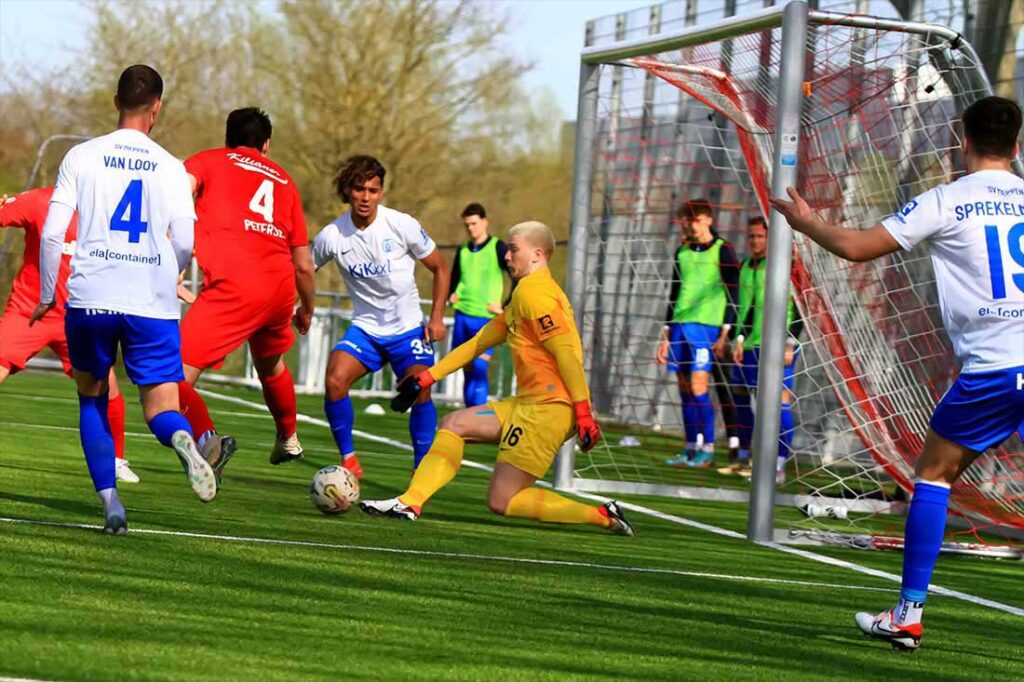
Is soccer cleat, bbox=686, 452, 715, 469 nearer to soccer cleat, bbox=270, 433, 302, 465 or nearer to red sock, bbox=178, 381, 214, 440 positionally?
Result: soccer cleat, bbox=270, 433, 302, 465

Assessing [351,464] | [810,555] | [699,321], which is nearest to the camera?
[810,555]

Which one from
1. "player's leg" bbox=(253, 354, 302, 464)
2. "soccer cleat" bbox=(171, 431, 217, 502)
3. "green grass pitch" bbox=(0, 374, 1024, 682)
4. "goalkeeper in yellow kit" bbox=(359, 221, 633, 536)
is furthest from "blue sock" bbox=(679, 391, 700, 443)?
"soccer cleat" bbox=(171, 431, 217, 502)

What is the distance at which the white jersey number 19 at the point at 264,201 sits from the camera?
888 cm

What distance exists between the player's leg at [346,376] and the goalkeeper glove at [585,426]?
2428 millimetres

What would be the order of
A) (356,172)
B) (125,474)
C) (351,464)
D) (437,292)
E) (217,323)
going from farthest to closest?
1. (437,292)
2. (351,464)
3. (356,172)
4. (125,474)
5. (217,323)

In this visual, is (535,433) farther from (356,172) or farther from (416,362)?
(356,172)

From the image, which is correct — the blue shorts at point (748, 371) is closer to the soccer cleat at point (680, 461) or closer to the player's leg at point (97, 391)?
the soccer cleat at point (680, 461)

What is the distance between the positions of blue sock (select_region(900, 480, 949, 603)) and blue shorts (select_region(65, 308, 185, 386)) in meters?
2.89

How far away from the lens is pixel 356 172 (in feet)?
33.4

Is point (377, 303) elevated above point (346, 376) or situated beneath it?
elevated above

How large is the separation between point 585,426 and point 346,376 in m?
2.61

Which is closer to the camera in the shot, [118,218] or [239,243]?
[118,218]

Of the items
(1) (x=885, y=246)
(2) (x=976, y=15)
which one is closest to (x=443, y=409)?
(2) (x=976, y=15)

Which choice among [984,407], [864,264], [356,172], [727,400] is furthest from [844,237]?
[727,400]
